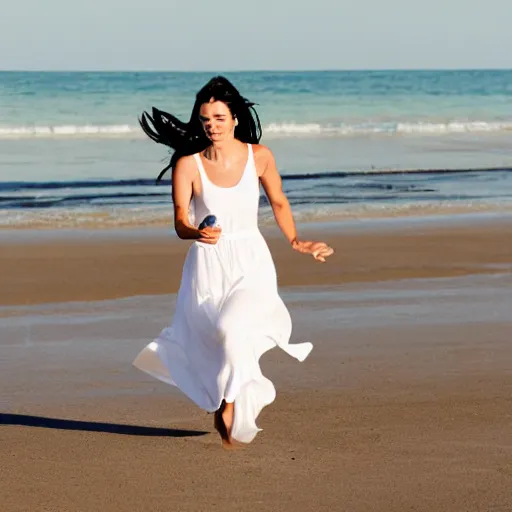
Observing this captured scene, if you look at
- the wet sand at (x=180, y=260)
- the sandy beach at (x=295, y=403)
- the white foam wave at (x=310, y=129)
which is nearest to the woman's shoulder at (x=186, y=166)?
the sandy beach at (x=295, y=403)

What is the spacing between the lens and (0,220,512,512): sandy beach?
5.03m

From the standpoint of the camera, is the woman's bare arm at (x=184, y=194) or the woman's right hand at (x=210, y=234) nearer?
the woman's right hand at (x=210, y=234)

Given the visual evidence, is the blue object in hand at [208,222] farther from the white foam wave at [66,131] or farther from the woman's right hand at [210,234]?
the white foam wave at [66,131]

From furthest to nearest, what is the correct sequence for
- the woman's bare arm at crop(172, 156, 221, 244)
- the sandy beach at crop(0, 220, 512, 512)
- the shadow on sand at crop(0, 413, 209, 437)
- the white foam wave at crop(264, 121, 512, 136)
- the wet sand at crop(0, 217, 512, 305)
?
1. the white foam wave at crop(264, 121, 512, 136)
2. the wet sand at crop(0, 217, 512, 305)
3. the shadow on sand at crop(0, 413, 209, 437)
4. the woman's bare arm at crop(172, 156, 221, 244)
5. the sandy beach at crop(0, 220, 512, 512)

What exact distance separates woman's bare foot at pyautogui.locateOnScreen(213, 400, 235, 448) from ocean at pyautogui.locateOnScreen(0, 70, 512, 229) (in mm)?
9817

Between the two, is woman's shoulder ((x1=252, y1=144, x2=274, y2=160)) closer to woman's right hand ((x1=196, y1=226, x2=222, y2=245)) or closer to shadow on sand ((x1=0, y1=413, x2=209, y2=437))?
woman's right hand ((x1=196, y1=226, x2=222, y2=245))

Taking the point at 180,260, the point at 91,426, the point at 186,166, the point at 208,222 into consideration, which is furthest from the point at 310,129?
the point at 208,222

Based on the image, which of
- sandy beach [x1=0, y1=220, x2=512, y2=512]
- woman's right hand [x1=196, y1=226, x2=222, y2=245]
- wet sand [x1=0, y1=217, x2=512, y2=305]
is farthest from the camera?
wet sand [x1=0, y1=217, x2=512, y2=305]

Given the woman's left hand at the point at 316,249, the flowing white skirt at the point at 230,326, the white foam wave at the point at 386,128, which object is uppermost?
the woman's left hand at the point at 316,249

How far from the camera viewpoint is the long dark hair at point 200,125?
562cm

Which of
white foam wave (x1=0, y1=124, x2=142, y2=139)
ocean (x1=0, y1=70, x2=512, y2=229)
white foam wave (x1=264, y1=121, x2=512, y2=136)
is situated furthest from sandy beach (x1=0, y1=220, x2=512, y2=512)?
white foam wave (x1=264, y1=121, x2=512, y2=136)

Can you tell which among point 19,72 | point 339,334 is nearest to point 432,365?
point 339,334

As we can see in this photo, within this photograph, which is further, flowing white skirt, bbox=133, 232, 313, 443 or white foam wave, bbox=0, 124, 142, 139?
white foam wave, bbox=0, 124, 142, 139

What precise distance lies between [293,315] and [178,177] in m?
3.60
